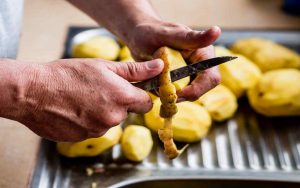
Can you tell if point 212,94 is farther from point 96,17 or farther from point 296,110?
point 96,17

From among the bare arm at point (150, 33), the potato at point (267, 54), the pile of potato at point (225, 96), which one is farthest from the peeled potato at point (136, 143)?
the potato at point (267, 54)

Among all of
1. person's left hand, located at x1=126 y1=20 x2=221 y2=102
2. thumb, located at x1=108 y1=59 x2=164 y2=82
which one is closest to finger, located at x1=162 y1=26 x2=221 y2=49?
person's left hand, located at x1=126 y1=20 x2=221 y2=102

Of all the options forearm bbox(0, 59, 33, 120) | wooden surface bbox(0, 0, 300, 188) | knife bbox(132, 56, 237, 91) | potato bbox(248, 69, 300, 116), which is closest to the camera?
forearm bbox(0, 59, 33, 120)

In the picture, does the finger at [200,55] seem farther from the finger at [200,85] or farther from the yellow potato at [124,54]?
the yellow potato at [124,54]

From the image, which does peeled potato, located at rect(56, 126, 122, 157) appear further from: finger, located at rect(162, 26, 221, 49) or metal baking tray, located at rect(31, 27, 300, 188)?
A: finger, located at rect(162, 26, 221, 49)

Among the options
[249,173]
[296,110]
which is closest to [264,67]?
[296,110]

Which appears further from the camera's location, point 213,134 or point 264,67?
point 264,67

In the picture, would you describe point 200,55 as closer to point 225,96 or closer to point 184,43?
point 184,43
